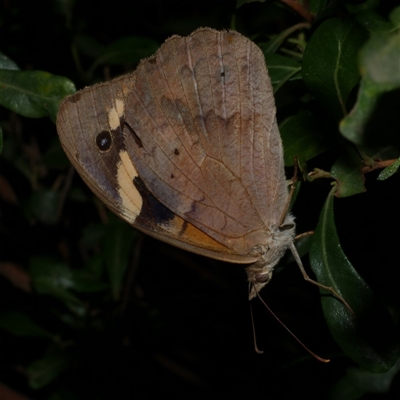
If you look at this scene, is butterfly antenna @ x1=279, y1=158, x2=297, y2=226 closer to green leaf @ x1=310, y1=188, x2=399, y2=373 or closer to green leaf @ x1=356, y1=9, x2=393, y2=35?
green leaf @ x1=310, y1=188, x2=399, y2=373

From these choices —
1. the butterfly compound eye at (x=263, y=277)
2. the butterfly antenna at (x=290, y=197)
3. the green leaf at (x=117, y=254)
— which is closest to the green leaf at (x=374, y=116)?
the butterfly antenna at (x=290, y=197)

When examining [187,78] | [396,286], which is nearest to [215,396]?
[396,286]

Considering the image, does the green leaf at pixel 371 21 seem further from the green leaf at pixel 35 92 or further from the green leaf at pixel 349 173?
the green leaf at pixel 35 92

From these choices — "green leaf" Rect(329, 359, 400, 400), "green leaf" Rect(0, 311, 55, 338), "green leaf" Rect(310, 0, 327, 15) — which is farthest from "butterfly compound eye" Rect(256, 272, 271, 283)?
"green leaf" Rect(0, 311, 55, 338)

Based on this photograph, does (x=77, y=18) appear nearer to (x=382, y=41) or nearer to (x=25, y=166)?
(x=25, y=166)

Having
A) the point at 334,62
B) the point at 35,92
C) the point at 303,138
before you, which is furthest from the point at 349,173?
the point at 35,92

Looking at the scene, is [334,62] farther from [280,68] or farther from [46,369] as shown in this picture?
[46,369]
